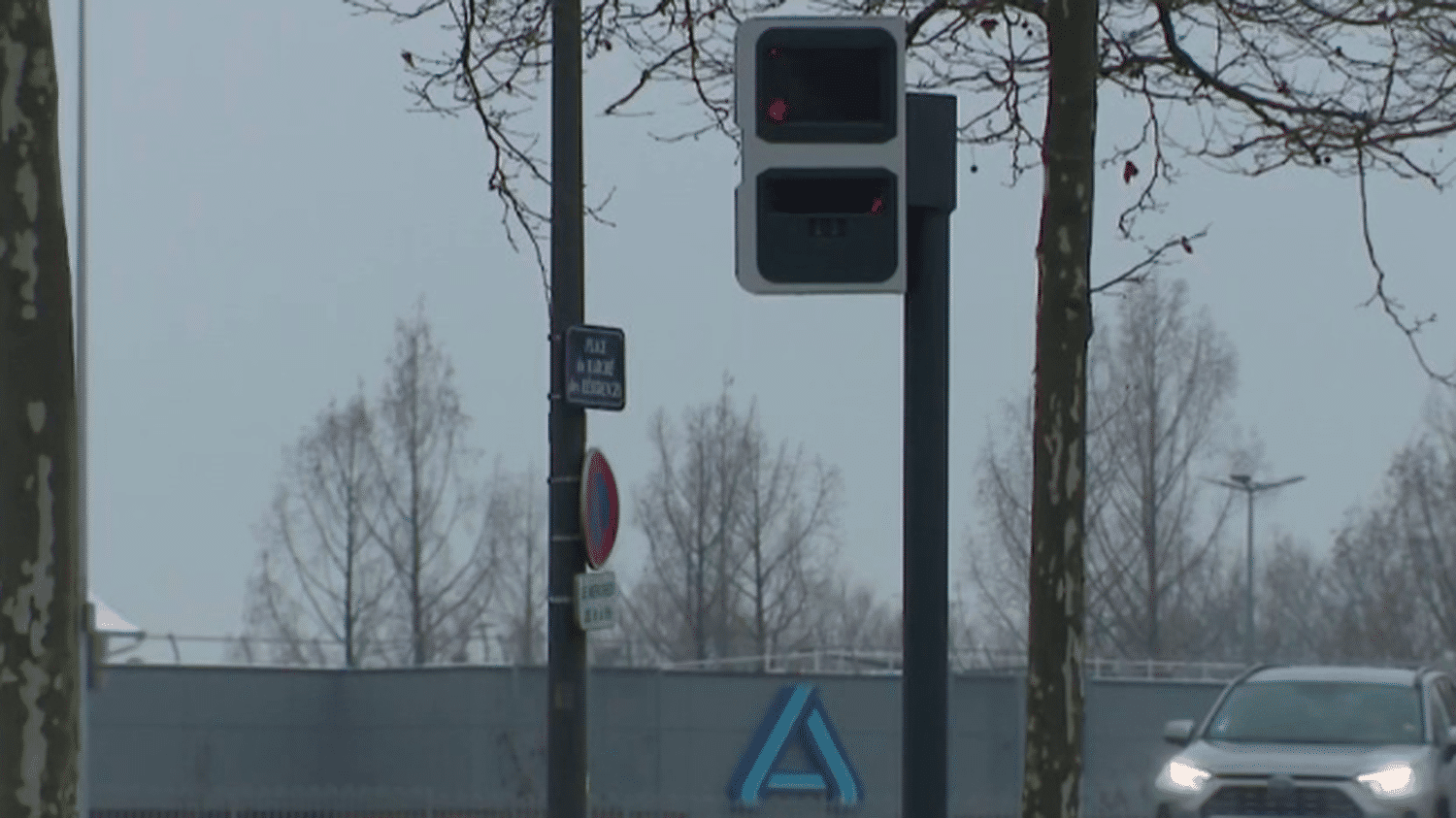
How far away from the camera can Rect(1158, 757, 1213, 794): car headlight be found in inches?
691

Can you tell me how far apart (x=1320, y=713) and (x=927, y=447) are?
12572mm

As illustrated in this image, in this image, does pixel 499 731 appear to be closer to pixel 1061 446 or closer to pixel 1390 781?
pixel 1390 781

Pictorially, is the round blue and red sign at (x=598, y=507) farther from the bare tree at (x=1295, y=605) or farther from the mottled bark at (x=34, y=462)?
the bare tree at (x=1295, y=605)

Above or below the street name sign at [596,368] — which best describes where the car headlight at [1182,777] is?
below

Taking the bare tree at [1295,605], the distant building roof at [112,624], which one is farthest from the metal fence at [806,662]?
the bare tree at [1295,605]

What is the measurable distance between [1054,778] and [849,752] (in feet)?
74.0

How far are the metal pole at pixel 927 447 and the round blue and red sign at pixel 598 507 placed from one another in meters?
6.57

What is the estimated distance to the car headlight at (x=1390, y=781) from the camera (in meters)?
17.1

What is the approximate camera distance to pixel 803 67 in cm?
640

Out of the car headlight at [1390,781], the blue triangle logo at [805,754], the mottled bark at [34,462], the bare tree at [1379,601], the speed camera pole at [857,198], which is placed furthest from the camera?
the bare tree at [1379,601]

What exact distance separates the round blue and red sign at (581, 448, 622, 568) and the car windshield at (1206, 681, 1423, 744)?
21.2 feet

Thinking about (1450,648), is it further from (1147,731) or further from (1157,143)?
(1157,143)

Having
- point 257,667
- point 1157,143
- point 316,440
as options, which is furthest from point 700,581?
point 1157,143

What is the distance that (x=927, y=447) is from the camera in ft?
21.2
